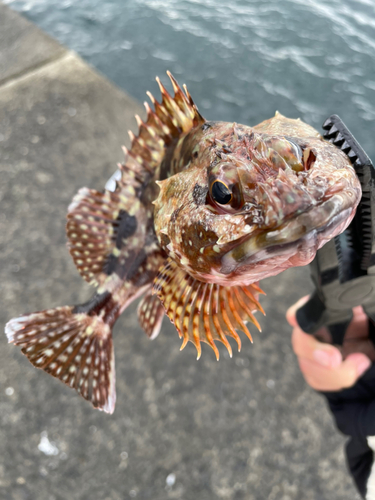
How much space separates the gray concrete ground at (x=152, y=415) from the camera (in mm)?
2734

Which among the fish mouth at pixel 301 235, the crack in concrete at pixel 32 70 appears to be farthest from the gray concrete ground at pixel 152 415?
the fish mouth at pixel 301 235

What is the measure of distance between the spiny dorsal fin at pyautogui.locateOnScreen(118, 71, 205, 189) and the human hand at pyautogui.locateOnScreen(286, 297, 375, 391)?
1351 mm

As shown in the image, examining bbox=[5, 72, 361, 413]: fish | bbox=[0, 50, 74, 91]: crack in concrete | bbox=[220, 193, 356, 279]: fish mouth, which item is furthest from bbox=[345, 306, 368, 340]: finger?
bbox=[0, 50, 74, 91]: crack in concrete

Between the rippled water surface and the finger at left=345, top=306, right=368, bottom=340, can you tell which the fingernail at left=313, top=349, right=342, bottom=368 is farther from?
the rippled water surface

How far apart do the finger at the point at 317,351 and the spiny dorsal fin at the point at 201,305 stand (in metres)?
0.84

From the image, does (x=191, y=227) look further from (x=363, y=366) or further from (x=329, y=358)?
(x=363, y=366)

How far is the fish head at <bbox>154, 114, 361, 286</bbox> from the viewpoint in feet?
3.67

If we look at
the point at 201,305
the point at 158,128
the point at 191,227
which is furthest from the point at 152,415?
the point at 158,128

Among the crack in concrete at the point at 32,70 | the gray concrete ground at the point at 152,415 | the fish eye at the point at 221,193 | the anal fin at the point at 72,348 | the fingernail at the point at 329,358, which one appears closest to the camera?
the fish eye at the point at 221,193

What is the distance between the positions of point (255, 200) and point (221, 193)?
0.16 meters

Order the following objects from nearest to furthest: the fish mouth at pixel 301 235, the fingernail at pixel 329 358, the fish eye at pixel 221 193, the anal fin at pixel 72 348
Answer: the fish mouth at pixel 301 235 → the fish eye at pixel 221 193 → the anal fin at pixel 72 348 → the fingernail at pixel 329 358

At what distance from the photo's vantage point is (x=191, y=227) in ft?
4.73

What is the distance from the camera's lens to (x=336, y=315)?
6.68ft

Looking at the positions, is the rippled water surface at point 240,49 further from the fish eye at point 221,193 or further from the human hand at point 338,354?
the fish eye at point 221,193
